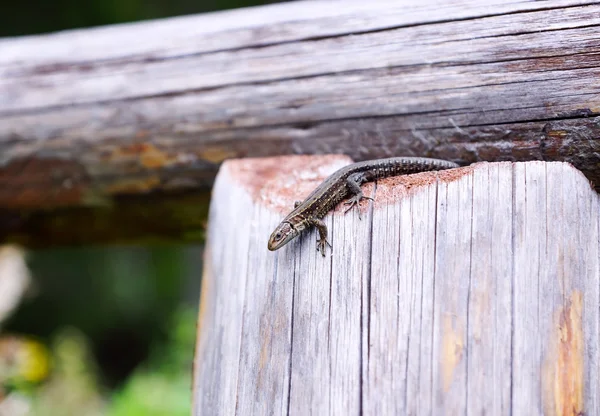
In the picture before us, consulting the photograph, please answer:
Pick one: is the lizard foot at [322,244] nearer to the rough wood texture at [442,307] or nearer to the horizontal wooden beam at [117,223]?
the rough wood texture at [442,307]

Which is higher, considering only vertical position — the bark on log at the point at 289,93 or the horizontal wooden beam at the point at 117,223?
the bark on log at the point at 289,93

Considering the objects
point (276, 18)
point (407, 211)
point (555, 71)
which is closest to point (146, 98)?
point (276, 18)

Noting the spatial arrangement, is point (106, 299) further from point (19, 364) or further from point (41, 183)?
point (41, 183)

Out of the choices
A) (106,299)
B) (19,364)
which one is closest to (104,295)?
(106,299)

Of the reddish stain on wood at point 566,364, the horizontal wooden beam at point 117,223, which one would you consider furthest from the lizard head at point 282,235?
the horizontal wooden beam at point 117,223

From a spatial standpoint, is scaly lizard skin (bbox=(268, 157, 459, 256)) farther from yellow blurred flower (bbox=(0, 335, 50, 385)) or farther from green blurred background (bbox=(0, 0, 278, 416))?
yellow blurred flower (bbox=(0, 335, 50, 385))

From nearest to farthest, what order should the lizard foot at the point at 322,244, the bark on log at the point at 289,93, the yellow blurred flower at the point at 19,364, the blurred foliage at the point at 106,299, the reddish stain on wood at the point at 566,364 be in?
1. the reddish stain on wood at the point at 566,364
2. the lizard foot at the point at 322,244
3. the bark on log at the point at 289,93
4. the yellow blurred flower at the point at 19,364
5. the blurred foliage at the point at 106,299
